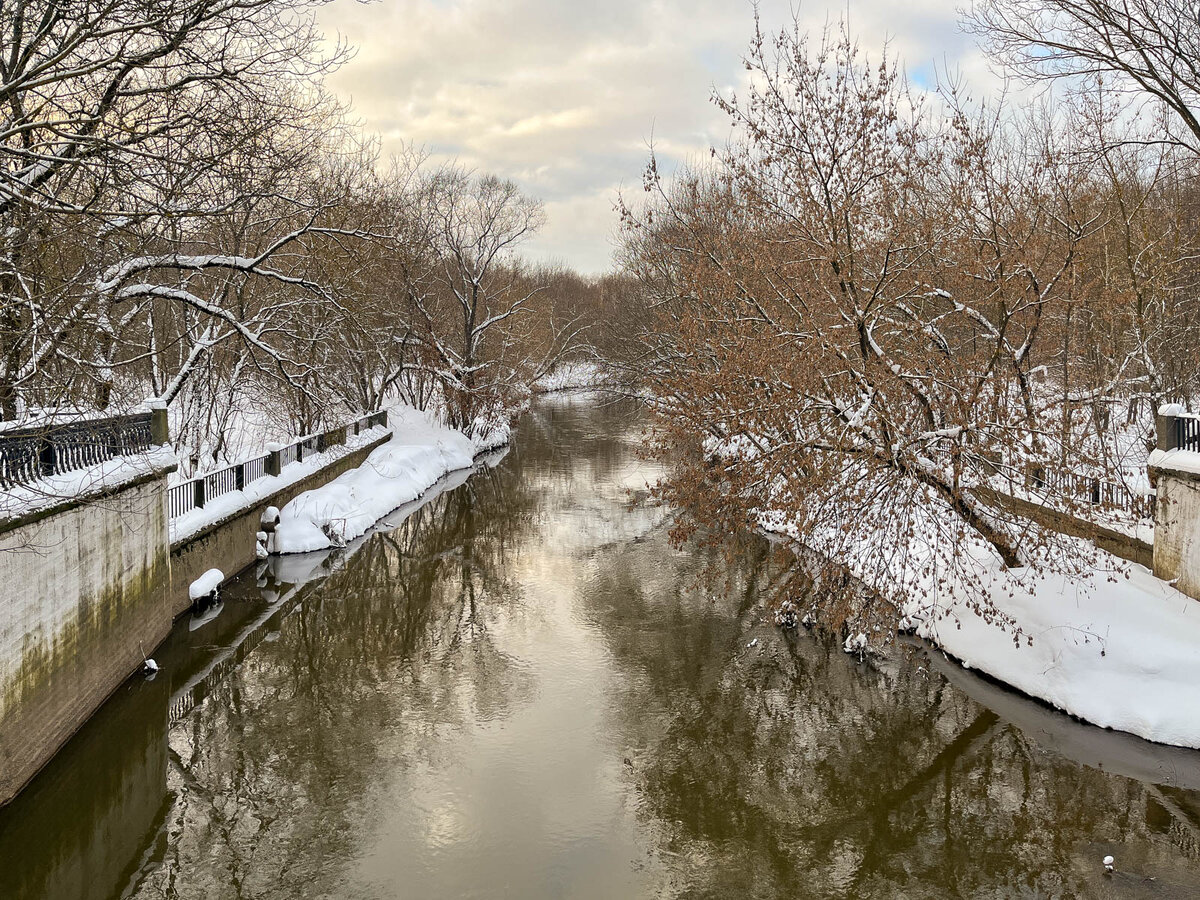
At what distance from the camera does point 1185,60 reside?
1143 centimetres

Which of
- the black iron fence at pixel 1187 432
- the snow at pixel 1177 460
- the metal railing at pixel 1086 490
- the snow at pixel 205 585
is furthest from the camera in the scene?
the snow at pixel 205 585

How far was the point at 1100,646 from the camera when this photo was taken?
10195 millimetres

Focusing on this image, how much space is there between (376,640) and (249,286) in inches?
465

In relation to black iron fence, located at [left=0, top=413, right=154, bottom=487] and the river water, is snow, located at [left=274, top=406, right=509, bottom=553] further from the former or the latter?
black iron fence, located at [left=0, top=413, right=154, bottom=487]

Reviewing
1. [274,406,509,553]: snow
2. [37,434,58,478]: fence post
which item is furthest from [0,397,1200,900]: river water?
[274,406,509,553]: snow

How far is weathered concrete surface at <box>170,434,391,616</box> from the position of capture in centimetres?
1311

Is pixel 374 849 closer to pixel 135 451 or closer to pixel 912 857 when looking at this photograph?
pixel 912 857

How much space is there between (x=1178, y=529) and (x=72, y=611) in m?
13.6

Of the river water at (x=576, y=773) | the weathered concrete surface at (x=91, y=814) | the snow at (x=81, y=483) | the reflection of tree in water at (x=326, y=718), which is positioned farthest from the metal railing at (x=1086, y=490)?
the snow at (x=81, y=483)

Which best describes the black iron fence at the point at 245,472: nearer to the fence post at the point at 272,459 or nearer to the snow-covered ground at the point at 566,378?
the fence post at the point at 272,459

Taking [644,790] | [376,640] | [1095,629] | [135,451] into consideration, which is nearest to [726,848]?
[644,790]

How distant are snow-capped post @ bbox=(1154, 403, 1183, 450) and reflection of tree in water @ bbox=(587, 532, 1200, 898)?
4.52 meters

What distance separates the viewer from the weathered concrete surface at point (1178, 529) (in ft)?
→ 34.4

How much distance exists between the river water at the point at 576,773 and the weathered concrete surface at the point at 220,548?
Result: 762mm
